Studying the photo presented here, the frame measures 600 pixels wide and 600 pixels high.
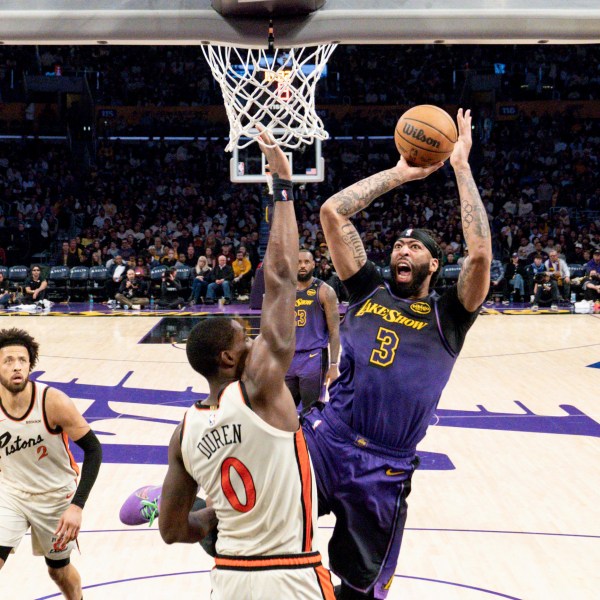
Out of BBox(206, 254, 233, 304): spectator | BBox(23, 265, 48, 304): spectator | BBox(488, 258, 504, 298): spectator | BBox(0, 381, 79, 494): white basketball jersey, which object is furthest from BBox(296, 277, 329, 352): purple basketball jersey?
BBox(488, 258, 504, 298): spectator

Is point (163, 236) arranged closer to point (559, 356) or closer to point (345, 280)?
point (559, 356)

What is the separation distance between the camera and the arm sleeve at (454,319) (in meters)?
3.76

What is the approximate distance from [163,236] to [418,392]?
1831cm

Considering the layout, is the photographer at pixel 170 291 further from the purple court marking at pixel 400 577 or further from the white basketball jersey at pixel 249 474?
the white basketball jersey at pixel 249 474

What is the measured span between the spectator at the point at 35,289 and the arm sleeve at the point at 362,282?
15.5m

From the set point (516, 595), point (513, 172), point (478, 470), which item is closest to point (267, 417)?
point (516, 595)

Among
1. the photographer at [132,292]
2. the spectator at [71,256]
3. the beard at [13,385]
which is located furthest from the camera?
the spectator at [71,256]

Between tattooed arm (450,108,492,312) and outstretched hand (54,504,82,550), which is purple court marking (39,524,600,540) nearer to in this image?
outstretched hand (54,504,82,550)

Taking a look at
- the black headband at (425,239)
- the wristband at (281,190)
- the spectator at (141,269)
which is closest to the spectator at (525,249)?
the spectator at (141,269)

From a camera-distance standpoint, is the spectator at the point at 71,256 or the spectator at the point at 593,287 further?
the spectator at the point at 71,256

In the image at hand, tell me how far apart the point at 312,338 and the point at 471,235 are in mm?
3693

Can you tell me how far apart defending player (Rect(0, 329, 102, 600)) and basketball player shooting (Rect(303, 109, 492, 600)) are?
1247 mm

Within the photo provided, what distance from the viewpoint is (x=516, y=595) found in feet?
Answer: 15.5

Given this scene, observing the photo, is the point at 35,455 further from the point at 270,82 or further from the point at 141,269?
the point at 141,269
